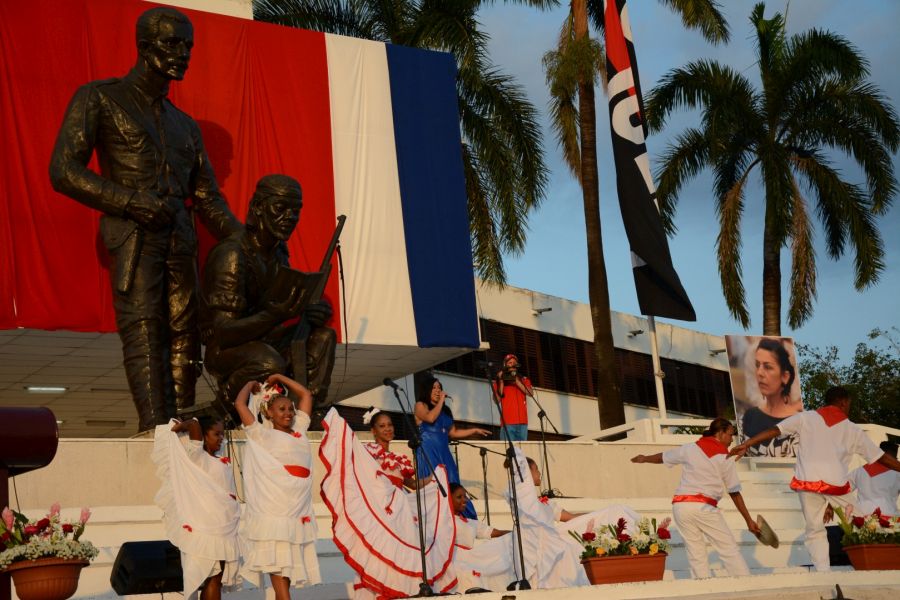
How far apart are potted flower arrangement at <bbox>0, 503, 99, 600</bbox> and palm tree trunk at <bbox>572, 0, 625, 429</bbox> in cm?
1661

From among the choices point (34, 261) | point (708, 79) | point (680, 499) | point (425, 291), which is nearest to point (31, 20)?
point (34, 261)

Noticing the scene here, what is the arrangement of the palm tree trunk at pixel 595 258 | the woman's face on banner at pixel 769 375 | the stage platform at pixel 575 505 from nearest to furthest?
the stage platform at pixel 575 505, the woman's face on banner at pixel 769 375, the palm tree trunk at pixel 595 258

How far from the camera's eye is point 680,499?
36.5ft

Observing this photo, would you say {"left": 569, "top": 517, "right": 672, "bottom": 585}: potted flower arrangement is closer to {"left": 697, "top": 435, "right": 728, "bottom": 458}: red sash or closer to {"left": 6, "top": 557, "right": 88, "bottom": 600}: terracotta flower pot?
{"left": 697, "top": 435, "right": 728, "bottom": 458}: red sash

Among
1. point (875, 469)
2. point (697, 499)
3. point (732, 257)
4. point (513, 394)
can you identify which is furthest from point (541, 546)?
point (732, 257)

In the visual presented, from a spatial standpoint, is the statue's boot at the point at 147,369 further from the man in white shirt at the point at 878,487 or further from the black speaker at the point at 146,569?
the man in white shirt at the point at 878,487

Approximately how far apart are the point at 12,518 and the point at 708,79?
21.8 m

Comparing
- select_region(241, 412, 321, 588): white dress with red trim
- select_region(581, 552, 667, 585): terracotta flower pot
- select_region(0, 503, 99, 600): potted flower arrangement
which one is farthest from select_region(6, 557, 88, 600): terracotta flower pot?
select_region(581, 552, 667, 585): terracotta flower pot

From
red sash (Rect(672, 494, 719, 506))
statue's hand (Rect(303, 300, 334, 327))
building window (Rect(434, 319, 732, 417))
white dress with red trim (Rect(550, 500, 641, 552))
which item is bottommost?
white dress with red trim (Rect(550, 500, 641, 552))

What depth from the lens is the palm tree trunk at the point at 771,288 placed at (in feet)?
88.9

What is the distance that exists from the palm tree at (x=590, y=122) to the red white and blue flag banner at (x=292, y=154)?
4.50 metres

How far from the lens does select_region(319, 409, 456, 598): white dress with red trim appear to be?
9.22 meters

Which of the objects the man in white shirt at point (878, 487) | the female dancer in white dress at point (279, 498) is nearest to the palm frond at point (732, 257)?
the man in white shirt at point (878, 487)

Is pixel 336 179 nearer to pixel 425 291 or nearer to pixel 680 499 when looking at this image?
pixel 425 291
